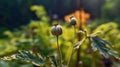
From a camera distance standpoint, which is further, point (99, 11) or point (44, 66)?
point (99, 11)

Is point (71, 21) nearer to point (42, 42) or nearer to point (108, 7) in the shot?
point (42, 42)

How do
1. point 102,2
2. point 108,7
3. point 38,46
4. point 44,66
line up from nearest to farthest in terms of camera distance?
point 44,66 → point 38,46 → point 108,7 → point 102,2

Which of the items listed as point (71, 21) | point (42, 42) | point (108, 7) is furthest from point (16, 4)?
point (71, 21)

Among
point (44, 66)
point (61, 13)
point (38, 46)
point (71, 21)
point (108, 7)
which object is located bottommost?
point (44, 66)

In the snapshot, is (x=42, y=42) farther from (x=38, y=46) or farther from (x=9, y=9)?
(x=9, y=9)

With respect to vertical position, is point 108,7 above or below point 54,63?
above

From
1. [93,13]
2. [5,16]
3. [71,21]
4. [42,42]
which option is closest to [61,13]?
[93,13]

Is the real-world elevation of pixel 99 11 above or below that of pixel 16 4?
below

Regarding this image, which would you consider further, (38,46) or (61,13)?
(61,13)

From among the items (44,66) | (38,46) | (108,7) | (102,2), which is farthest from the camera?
(102,2)
